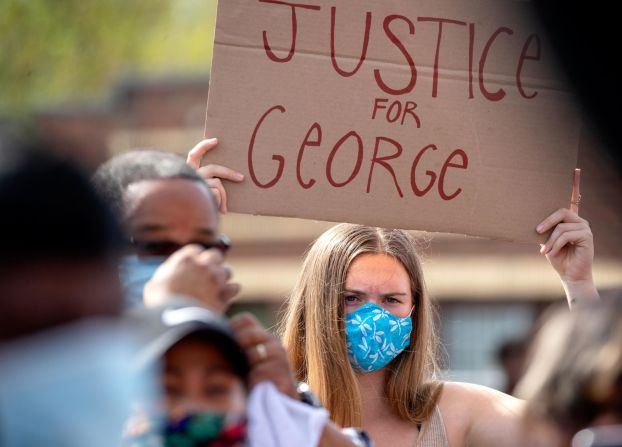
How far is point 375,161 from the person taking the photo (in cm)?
378

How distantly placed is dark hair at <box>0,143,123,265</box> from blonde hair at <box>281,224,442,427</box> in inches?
80.1

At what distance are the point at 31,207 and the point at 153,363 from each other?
295 millimetres

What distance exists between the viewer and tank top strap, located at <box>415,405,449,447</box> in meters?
3.92

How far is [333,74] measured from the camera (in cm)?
380

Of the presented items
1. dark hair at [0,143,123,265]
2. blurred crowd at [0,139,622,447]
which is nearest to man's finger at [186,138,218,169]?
blurred crowd at [0,139,622,447]

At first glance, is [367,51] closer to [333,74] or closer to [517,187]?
[333,74]

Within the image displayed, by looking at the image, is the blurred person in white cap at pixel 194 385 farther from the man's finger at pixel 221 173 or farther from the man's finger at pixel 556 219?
the man's finger at pixel 556 219

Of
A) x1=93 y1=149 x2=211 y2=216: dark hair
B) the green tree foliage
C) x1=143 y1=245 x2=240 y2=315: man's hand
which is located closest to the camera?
x1=143 y1=245 x2=240 y2=315: man's hand

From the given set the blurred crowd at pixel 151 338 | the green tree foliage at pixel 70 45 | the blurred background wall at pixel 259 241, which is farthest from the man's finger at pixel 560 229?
the blurred background wall at pixel 259 241

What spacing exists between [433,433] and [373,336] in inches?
14.4

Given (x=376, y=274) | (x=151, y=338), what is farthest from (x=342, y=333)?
(x=151, y=338)

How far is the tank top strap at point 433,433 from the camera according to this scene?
392 cm

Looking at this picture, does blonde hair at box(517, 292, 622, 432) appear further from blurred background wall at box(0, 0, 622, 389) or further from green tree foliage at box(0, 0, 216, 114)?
blurred background wall at box(0, 0, 622, 389)

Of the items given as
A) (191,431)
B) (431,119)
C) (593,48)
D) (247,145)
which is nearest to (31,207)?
(191,431)
